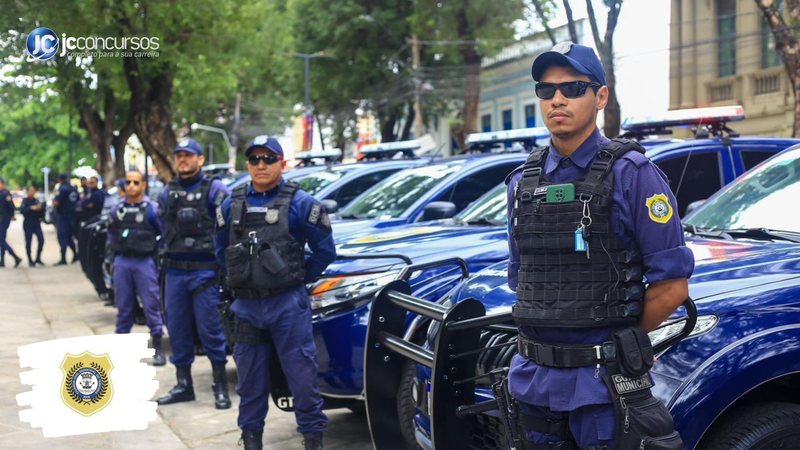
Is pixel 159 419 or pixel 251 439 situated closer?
pixel 251 439

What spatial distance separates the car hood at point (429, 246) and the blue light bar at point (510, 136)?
83.4 inches

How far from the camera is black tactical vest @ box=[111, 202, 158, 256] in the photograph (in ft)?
28.5

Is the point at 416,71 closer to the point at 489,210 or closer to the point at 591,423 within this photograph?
the point at 489,210

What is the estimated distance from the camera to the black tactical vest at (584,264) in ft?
9.57

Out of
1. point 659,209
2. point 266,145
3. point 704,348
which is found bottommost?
point 704,348

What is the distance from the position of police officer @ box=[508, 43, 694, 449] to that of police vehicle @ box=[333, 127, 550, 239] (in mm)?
4602

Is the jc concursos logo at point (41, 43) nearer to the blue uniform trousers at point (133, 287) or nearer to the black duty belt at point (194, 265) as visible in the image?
the blue uniform trousers at point (133, 287)

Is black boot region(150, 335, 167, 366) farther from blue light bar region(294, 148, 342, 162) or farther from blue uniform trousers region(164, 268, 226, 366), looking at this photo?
blue light bar region(294, 148, 342, 162)

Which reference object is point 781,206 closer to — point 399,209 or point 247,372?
point 247,372

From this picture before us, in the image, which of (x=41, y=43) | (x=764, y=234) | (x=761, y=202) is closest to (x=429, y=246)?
(x=761, y=202)

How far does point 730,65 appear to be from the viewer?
80.1ft

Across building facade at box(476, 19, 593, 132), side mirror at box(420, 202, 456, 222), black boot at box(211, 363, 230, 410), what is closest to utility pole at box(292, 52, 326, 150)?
building facade at box(476, 19, 593, 132)

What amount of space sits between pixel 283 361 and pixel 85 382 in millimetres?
1173

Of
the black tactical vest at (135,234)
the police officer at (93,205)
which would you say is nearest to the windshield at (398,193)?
the black tactical vest at (135,234)
